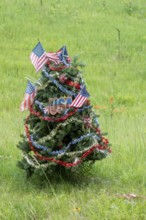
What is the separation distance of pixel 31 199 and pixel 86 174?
0.93 meters

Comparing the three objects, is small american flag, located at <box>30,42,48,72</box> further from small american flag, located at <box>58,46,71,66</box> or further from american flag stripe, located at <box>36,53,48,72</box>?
small american flag, located at <box>58,46,71,66</box>

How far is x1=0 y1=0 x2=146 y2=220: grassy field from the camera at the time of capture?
5.39 metres

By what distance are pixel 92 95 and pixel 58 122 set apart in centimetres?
627

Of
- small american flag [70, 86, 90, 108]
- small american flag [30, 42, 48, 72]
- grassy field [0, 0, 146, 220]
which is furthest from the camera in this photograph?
small american flag [30, 42, 48, 72]

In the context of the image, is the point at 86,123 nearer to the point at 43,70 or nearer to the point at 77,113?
the point at 77,113

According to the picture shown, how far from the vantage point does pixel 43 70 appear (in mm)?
6059

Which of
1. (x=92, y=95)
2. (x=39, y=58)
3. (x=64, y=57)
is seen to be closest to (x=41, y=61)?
(x=39, y=58)

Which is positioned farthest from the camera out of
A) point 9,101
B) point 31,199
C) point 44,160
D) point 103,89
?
point 103,89

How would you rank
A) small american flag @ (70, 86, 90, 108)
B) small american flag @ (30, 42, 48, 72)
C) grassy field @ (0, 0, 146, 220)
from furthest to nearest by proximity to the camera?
small american flag @ (30, 42, 48, 72)
small american flag @ (70, 86, 90, 108)
grassy field @ (0, 0, 146, 220)

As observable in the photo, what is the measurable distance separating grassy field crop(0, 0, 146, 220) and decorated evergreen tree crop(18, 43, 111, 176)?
294 millimetres

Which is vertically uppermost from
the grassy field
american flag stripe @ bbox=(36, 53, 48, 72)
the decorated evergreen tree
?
american flag stripe @ bbox=(36, 53, 48, 72)

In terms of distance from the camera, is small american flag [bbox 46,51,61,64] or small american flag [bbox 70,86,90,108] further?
small american flag [bbox 46,51,61,64]

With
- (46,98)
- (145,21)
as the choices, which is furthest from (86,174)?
(145,21)

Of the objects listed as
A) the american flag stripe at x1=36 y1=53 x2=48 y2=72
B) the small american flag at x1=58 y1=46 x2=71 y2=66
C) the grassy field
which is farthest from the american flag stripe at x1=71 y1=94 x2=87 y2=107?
the grassy field
